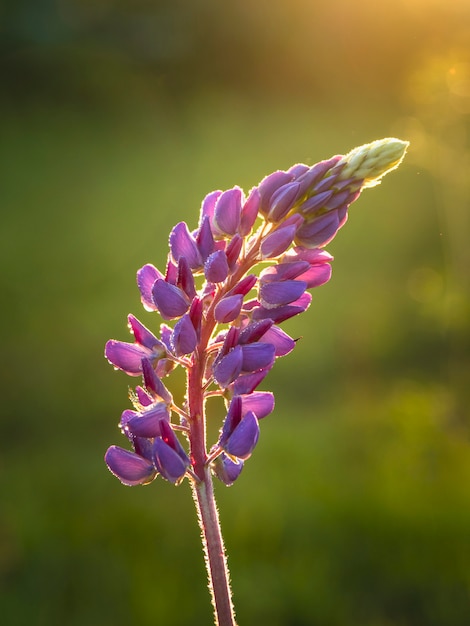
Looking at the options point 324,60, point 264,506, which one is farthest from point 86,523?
point 324,60

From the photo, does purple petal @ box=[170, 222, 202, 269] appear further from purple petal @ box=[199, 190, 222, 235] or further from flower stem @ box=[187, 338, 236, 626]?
flower stem @ box=[187, 338, 236, 626]

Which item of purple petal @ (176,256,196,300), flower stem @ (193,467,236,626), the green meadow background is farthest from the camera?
the green meadow background

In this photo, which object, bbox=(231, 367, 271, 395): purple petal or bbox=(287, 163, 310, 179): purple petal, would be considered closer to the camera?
bbox=(231, 367, 271, 395): purple petal

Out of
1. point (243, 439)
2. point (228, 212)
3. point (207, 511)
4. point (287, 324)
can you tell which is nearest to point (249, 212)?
point (228, 212)

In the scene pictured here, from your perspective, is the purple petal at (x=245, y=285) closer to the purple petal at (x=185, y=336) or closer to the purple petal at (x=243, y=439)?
the purple petal at (x=185, y=336)

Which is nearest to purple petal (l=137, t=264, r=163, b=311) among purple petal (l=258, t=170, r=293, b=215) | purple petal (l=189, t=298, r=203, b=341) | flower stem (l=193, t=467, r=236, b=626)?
purple petal (l=189, t=298, r=203, b=341)

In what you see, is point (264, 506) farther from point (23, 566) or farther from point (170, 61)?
point (170, 61)
